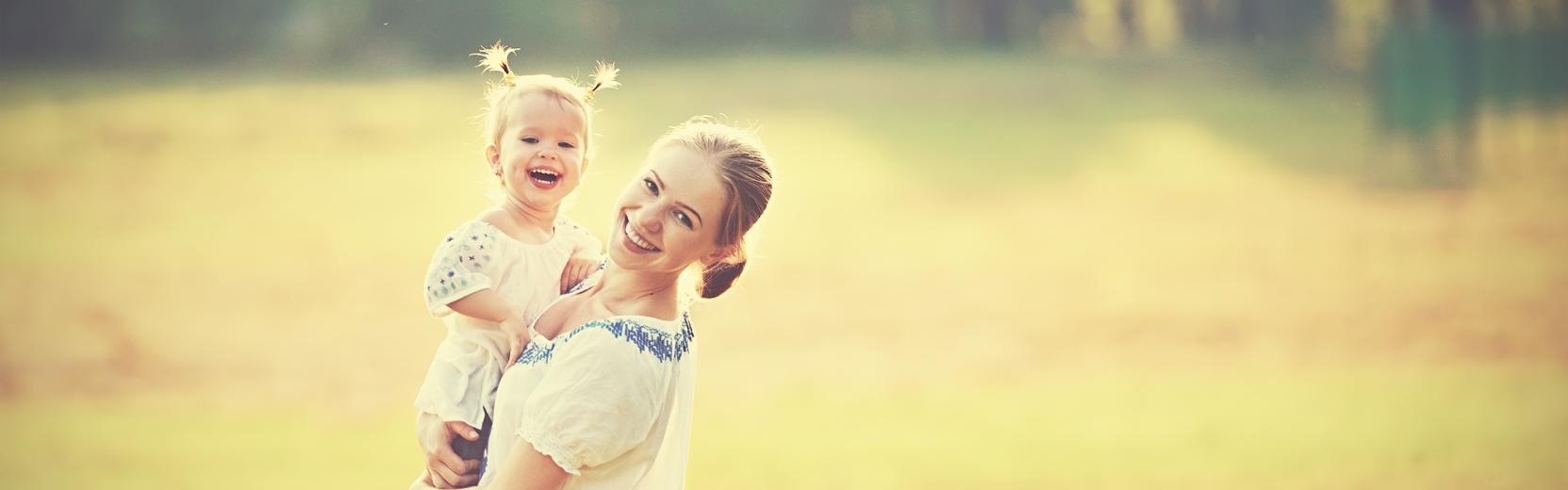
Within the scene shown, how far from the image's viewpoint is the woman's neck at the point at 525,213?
2.59m

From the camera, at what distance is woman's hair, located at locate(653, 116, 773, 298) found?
88.0 inches

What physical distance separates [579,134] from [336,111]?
66.7 feet

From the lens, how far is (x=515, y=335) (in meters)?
2.39

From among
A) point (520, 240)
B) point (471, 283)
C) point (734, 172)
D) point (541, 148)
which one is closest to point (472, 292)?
point (471, 283)

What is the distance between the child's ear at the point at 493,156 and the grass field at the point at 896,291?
82cm

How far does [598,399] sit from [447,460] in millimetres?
416

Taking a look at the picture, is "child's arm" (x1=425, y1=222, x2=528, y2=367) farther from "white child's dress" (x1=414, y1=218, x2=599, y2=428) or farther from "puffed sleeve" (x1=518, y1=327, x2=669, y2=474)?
"puffed sleeve" (x1=518, y1=327, x2=669, y2=474)

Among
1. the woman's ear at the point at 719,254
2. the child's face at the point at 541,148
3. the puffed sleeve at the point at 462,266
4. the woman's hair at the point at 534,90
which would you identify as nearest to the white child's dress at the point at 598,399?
the woman's ear at the point at 719,254

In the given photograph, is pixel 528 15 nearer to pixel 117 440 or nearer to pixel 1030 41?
pixel 1030 41

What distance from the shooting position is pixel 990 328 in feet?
38.1

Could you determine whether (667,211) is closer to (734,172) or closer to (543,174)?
(734,172)

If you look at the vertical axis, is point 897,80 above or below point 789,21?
below

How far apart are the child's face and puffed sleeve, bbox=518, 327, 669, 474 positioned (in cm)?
48

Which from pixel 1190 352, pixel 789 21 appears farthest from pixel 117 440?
pixel 789 21
